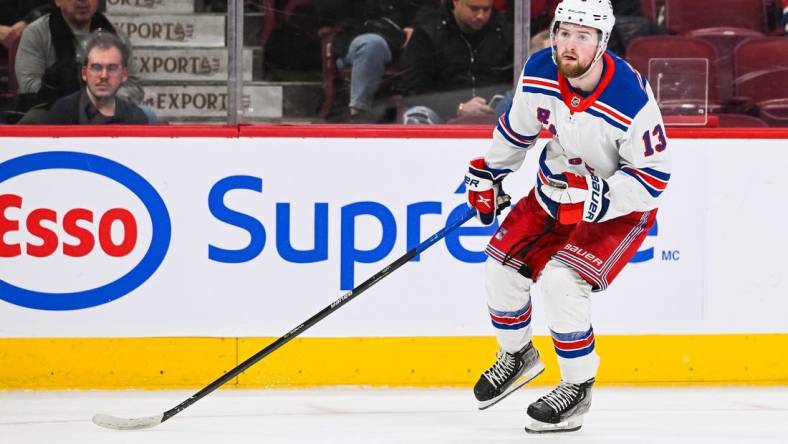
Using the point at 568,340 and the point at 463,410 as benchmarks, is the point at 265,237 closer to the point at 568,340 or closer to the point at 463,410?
the point at 463,410

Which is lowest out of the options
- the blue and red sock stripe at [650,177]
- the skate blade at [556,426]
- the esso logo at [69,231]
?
the skate blade at [556,426]

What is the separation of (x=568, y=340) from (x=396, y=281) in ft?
3.29

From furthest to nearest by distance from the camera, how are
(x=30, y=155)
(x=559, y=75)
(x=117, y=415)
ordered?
(x=30, y=155), (x=117, y=415), (x=559, y=75)

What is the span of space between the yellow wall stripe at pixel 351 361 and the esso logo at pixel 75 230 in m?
0.18

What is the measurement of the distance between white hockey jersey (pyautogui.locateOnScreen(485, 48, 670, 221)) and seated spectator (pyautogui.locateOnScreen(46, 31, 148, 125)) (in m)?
1.44

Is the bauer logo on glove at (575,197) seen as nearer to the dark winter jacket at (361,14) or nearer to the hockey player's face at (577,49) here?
the hockey player's face at (577,49)

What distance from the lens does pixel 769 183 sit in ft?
15.7

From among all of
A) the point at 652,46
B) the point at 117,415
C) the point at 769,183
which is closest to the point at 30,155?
the point at 117,415

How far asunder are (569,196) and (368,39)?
120cm

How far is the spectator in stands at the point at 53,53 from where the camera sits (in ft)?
15.1

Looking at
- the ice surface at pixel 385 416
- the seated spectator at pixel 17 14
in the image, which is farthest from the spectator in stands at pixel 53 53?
the ice surface at pixel 385 416

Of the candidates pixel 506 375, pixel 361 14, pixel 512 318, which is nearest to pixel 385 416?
pixel 506 375

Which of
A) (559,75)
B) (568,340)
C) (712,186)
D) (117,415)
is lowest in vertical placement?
(117,415)

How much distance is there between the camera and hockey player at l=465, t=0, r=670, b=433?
369 cm
